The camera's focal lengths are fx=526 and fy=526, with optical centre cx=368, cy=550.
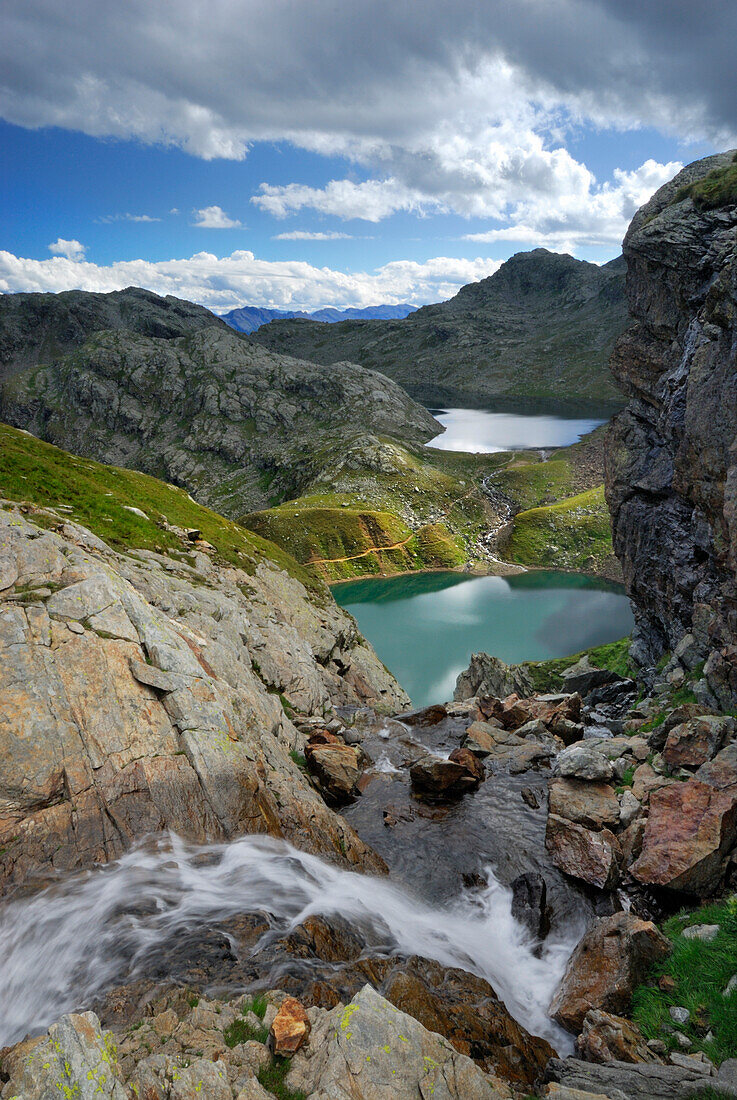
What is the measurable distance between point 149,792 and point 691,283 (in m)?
48.5

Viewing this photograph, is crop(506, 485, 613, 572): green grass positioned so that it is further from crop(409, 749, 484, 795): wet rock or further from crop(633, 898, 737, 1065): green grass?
crop(633, 898, 737, 1065): green grass

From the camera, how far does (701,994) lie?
38.5ft

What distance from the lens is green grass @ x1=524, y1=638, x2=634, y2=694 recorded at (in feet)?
204

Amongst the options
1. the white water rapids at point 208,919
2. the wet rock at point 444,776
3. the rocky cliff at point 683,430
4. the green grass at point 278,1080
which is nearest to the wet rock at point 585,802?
the white water rapids at point 208,919

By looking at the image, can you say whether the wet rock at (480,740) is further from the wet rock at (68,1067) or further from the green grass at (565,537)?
the green grass at (565,537)

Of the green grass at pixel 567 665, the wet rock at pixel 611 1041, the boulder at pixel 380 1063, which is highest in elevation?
the boulder at pixel 380 1063

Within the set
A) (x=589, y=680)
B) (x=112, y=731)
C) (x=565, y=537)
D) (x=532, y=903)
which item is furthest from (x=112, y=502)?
(x=565, y=537)

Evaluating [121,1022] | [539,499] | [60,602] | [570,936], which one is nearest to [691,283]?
[570,936]

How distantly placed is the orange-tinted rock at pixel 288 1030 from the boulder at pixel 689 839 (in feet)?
39.3

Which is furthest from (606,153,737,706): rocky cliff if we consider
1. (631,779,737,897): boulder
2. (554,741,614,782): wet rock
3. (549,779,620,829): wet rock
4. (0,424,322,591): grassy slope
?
(0,424,322,591): grassy slope

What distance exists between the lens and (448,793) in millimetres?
28391

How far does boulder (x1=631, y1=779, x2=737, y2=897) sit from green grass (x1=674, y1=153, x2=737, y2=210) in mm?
40610

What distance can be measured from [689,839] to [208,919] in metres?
15.1

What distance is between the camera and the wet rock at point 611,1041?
11.1 meters
